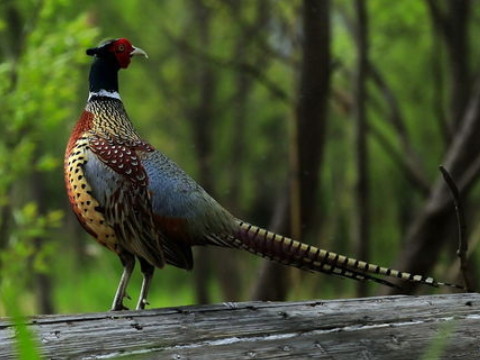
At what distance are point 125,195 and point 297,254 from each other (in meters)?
0.76

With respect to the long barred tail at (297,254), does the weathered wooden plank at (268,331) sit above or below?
below

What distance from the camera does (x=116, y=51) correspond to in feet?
13.2

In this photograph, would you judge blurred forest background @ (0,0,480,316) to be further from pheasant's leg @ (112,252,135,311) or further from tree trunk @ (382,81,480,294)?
pheasant's leg @ (112,252,135,311)

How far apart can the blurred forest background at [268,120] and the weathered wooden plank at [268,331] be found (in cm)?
100

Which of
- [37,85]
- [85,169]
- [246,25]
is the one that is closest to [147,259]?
[85,169]

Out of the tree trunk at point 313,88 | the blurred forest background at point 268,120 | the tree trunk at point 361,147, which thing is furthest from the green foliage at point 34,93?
the tree trunk at point 361,147

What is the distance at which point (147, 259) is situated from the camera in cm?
391

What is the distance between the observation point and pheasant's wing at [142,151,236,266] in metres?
3.79

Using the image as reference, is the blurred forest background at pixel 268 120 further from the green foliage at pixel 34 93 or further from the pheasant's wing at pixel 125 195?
the pheasant's wing at pixel 125 195

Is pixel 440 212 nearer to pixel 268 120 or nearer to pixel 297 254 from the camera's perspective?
pixel 297 254

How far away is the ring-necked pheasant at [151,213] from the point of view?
3.77m

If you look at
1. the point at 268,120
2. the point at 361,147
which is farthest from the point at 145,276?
the point at 268,120

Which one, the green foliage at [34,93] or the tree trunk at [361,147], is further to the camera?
the tree trunk at [361,147]

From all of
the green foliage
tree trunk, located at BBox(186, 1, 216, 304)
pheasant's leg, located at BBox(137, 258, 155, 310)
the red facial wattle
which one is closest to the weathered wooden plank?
pheasant's leg, located at BBox(137, 258, 155, 310)
